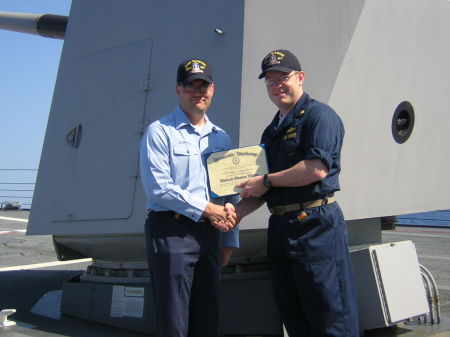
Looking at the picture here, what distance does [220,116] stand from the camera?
119 inches

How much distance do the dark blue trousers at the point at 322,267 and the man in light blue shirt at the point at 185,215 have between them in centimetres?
29

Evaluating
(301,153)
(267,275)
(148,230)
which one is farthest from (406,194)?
(148,230)

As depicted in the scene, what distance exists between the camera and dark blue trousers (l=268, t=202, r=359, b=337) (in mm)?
2141

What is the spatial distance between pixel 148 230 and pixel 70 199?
1.52 m

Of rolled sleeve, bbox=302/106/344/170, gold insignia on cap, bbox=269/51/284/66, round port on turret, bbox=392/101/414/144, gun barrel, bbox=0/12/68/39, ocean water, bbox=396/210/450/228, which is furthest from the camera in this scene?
ocean water, bbox=396/210/450/228

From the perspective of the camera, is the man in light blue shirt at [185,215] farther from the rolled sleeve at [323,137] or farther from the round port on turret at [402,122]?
the round port on turret at [402,122]

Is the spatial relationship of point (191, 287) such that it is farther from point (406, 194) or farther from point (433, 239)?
point (433, 239)

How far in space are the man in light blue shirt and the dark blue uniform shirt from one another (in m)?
0.27

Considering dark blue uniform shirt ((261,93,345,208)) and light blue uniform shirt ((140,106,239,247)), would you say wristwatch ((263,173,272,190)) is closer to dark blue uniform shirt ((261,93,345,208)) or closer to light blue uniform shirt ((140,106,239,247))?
dark blue uniform shirt ((261,93,345,208))

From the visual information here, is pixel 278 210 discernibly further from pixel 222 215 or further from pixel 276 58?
pixel 276 58

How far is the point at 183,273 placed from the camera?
7.38 ft

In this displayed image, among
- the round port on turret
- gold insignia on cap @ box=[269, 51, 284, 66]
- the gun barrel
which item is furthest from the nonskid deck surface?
the gun barrel

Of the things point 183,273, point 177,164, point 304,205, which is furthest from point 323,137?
point 183,273

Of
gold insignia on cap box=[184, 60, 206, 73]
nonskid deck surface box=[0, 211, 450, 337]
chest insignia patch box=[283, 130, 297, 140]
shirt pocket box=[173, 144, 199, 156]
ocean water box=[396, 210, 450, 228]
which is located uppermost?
ocean water box=[396, 210, 450, 228]
